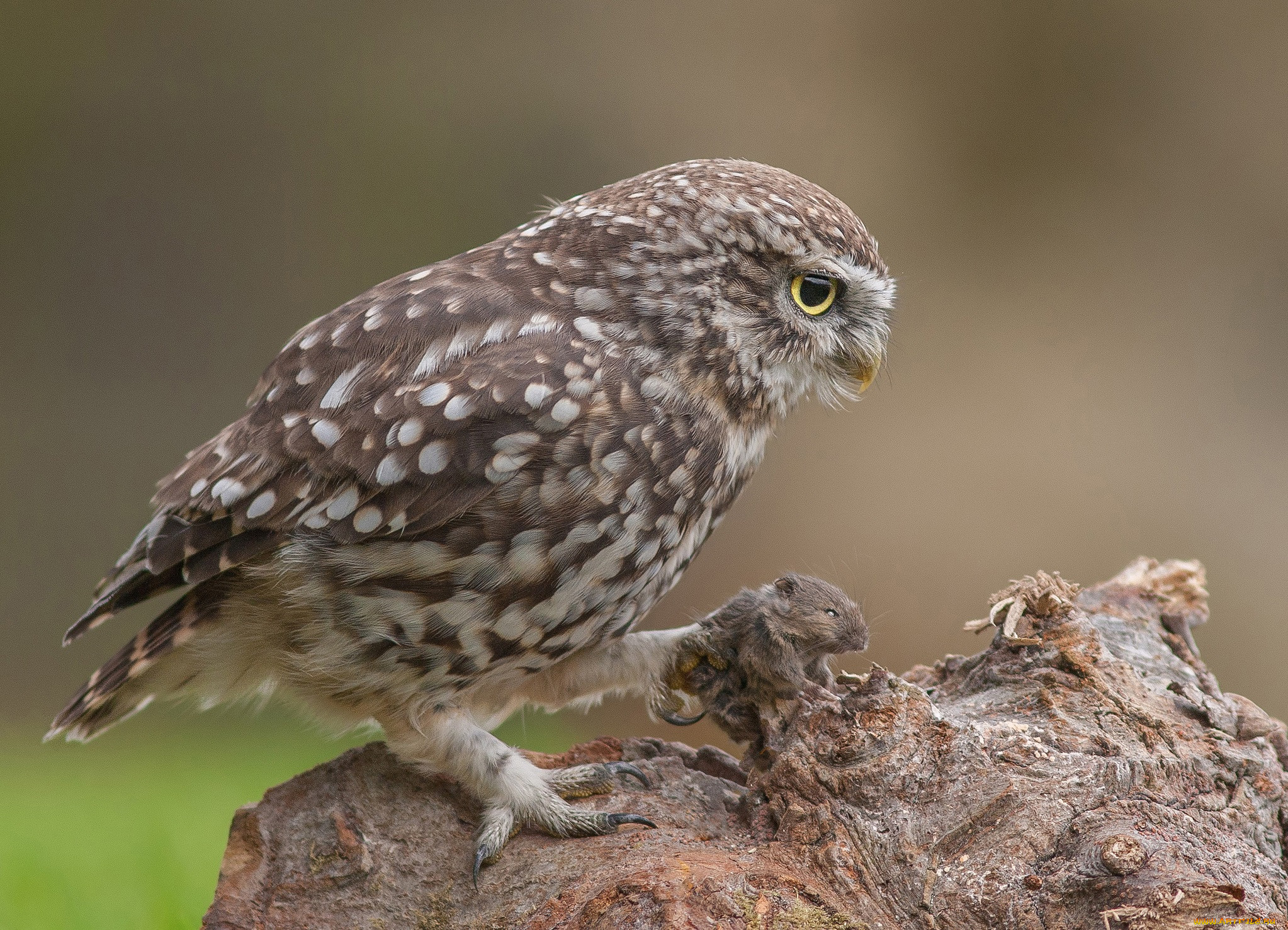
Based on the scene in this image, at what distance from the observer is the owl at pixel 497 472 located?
2559mm

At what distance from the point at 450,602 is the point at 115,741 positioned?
613 cm

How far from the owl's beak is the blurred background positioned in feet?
12.7

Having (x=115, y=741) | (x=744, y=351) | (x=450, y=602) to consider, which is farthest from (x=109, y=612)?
(x=115, y=741)

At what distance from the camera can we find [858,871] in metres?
2.30

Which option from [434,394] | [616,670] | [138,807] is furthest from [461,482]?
[138,807]

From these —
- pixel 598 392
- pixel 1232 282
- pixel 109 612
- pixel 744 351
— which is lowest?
pixel 109 612

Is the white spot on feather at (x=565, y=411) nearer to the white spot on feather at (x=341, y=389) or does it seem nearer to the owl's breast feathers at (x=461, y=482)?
the owl's breast feathers at (x=461, y=482)

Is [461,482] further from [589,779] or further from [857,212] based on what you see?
[857,212]

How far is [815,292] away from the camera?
2.94 metres

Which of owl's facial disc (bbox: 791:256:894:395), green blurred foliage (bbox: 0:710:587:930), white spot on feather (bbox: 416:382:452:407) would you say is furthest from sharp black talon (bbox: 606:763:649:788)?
owl's facial disc (bbox: 791:256:894:395)

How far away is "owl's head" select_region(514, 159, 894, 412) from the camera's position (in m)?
2.79

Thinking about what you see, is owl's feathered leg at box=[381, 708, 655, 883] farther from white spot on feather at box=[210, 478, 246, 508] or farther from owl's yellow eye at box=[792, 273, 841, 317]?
owl's yellow eye at box=[792, 273, 841, 317]

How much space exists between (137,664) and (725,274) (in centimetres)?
177

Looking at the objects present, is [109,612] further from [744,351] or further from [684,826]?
[744,351]
